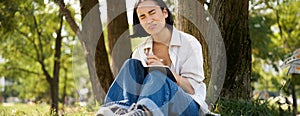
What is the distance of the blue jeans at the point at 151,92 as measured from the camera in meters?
2.47

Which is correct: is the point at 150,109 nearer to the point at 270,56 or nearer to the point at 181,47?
the point at 181,47

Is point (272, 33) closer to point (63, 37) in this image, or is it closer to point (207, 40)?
point (63, 37)

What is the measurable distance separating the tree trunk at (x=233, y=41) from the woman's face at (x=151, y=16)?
6.32ft

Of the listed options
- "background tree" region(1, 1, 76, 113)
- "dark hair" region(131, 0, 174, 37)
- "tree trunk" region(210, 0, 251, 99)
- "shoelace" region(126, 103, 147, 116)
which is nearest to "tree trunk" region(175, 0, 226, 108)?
"tree trunk" region(210, 0, 251, 99)

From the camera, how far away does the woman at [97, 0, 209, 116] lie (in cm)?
249

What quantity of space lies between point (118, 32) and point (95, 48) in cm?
38

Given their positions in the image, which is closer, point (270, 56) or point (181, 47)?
→ point (181, 47)

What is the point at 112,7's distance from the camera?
231 inches

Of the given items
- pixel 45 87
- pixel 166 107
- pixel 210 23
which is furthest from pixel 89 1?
pixel 45 87

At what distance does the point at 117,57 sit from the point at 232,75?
5.80 ft

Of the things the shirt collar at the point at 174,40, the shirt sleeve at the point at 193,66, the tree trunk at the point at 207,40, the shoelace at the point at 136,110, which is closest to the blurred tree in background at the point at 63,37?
the tree trunk at the point at 207,40

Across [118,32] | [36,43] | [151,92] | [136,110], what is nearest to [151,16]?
[151,92]

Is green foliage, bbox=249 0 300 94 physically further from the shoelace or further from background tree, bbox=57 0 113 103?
the shoelace

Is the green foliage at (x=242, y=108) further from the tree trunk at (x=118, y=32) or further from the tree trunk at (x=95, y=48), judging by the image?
the tree trunk at (x=95, y=48)
